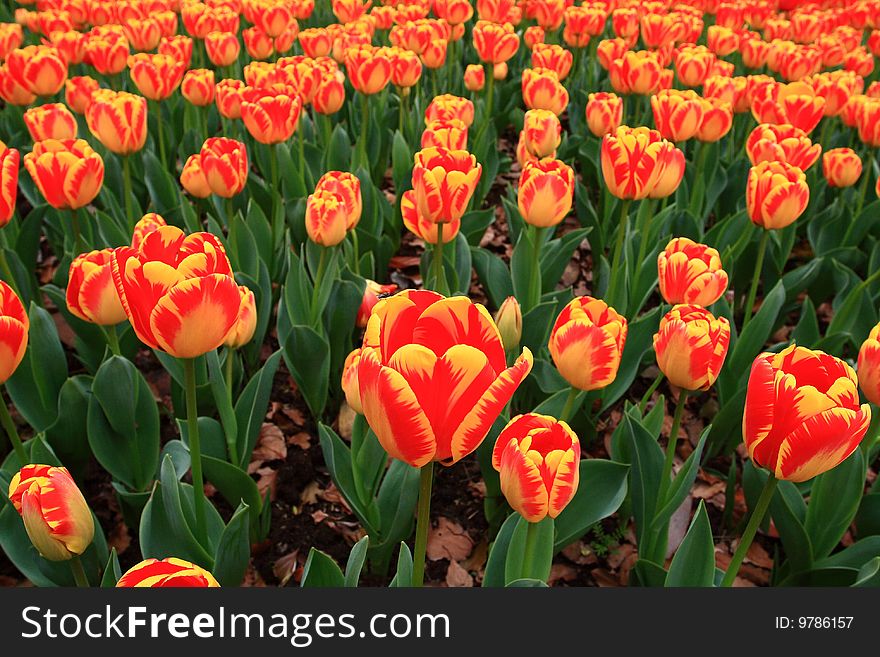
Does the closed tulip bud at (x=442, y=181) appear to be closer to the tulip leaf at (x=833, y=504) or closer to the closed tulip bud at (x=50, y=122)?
the tulip leaf at (x=833, y=504)

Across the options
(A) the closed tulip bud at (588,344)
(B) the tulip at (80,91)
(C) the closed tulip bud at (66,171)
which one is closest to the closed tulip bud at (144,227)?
(C) the closed tulip bud at (66,171)

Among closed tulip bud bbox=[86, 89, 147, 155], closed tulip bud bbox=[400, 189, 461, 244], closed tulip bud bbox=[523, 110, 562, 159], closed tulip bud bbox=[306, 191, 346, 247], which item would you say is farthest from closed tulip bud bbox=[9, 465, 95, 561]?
closed tulip bud bbox=[523, 110, 562, 159]

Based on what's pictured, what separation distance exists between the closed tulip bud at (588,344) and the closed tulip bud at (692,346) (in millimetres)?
89

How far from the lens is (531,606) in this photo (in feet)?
3.48

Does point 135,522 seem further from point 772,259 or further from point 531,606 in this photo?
point 772,259

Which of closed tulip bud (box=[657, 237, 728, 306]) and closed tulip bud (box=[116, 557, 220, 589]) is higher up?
closed tulip bud (box=[116, 557, 220, 589])

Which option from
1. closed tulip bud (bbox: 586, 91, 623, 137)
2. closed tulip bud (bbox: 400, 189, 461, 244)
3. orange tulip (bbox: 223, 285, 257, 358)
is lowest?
orange tulip (bbox: 223, 285, 257, 358)

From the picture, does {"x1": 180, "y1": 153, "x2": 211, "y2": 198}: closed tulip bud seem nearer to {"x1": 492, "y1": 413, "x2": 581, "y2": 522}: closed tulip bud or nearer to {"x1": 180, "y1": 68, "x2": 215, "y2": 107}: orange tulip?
{"x1": 180, "y1": 68, "x2": 215, "y2": 107}: orange tulip

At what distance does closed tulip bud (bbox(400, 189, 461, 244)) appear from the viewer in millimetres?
1920

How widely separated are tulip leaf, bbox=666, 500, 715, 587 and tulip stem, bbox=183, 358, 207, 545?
87 centimetres

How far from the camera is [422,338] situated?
0.90 meters

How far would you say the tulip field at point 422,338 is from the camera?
1.07 m

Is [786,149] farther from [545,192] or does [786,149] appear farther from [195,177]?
[195,177]

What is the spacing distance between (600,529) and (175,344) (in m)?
1.27
